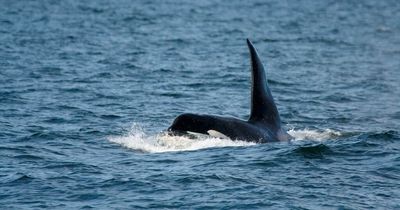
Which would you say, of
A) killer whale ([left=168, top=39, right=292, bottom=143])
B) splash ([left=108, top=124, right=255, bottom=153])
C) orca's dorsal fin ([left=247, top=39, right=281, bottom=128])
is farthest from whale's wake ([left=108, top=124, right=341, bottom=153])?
orca's dorsal fin ([left=247, top=39, right=281, bottom=128])

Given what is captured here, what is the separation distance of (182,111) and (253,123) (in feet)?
20.9

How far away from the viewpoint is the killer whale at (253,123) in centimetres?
1883

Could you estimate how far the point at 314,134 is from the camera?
22.2m

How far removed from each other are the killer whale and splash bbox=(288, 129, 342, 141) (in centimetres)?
89

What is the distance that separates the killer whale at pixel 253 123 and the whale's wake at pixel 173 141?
8.3 inches

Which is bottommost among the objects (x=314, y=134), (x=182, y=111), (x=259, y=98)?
(x=182, y=111)

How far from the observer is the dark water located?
16.0 m

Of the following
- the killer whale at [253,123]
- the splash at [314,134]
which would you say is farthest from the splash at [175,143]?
the splash at [314,134]

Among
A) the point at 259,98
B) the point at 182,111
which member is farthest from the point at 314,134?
the point at 182,111

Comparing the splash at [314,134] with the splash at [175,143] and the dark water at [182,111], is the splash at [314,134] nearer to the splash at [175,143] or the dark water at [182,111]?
the dark water at [182,111]

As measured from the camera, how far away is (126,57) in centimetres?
3944

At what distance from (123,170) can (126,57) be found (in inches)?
877

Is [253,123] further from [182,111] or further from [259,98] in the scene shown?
[182,111]

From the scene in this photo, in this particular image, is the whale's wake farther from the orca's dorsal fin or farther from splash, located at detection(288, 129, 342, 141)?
the orca's dorsal fin
